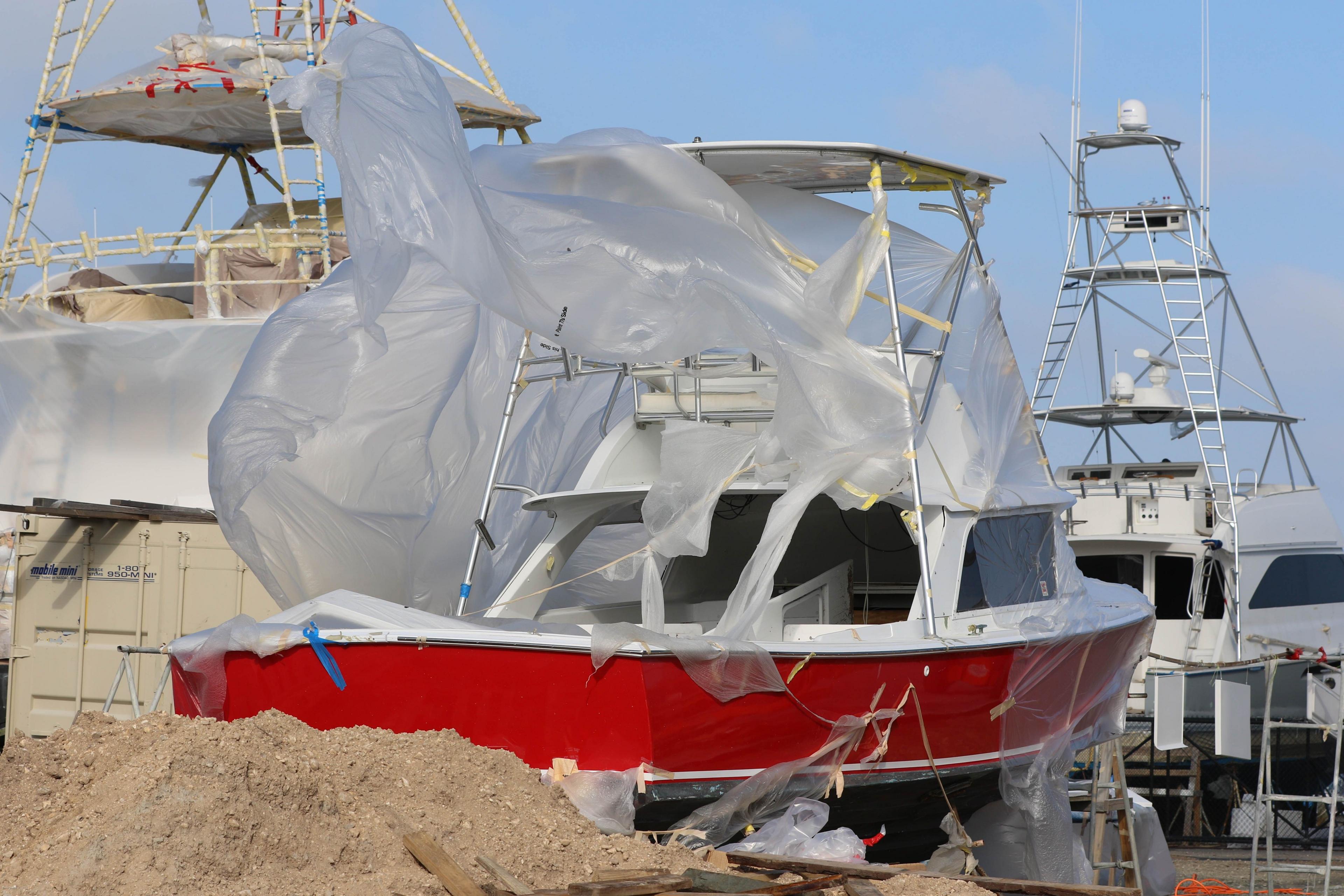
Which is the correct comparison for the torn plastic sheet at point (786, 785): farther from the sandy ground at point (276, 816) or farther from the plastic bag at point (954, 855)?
the plastic bag at point (954, 855)

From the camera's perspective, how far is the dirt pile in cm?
459

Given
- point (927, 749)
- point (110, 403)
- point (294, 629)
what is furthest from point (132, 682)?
point (110, 403)

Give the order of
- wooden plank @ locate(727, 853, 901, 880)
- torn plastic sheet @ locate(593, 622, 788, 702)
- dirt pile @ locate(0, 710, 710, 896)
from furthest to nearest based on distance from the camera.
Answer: torn plastic sheet @ locate(593, 622, 788, 702)
wooden plank @ locate(727, 853, 901, 880)
dirt pile @ locate(0, 710, 710, 896)

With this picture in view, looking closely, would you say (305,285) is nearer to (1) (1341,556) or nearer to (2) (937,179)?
(2) (937,179)

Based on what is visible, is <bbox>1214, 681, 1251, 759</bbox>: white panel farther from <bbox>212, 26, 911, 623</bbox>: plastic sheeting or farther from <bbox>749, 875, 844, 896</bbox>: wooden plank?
<bbox>749, 875, 844, 896</bbox>: wooden plank

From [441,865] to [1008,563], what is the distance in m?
4.22

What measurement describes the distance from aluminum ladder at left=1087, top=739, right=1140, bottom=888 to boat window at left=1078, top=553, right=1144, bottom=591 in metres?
7.22

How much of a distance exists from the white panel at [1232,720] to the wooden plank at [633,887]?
539 centimetres

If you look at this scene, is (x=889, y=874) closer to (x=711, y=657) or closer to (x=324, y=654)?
(x=711, y=657)

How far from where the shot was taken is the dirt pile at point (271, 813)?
15.1ft

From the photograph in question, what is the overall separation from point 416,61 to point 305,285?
29.5 ft

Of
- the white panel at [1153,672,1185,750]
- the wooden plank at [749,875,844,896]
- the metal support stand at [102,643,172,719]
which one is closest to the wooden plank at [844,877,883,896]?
the wooden plank at [749,875,844,896]

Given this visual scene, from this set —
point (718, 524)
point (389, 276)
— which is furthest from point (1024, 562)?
point (389, 276)

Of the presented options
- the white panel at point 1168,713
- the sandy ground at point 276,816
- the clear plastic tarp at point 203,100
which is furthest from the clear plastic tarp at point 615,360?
the clear plastic tarp at point 203,100
